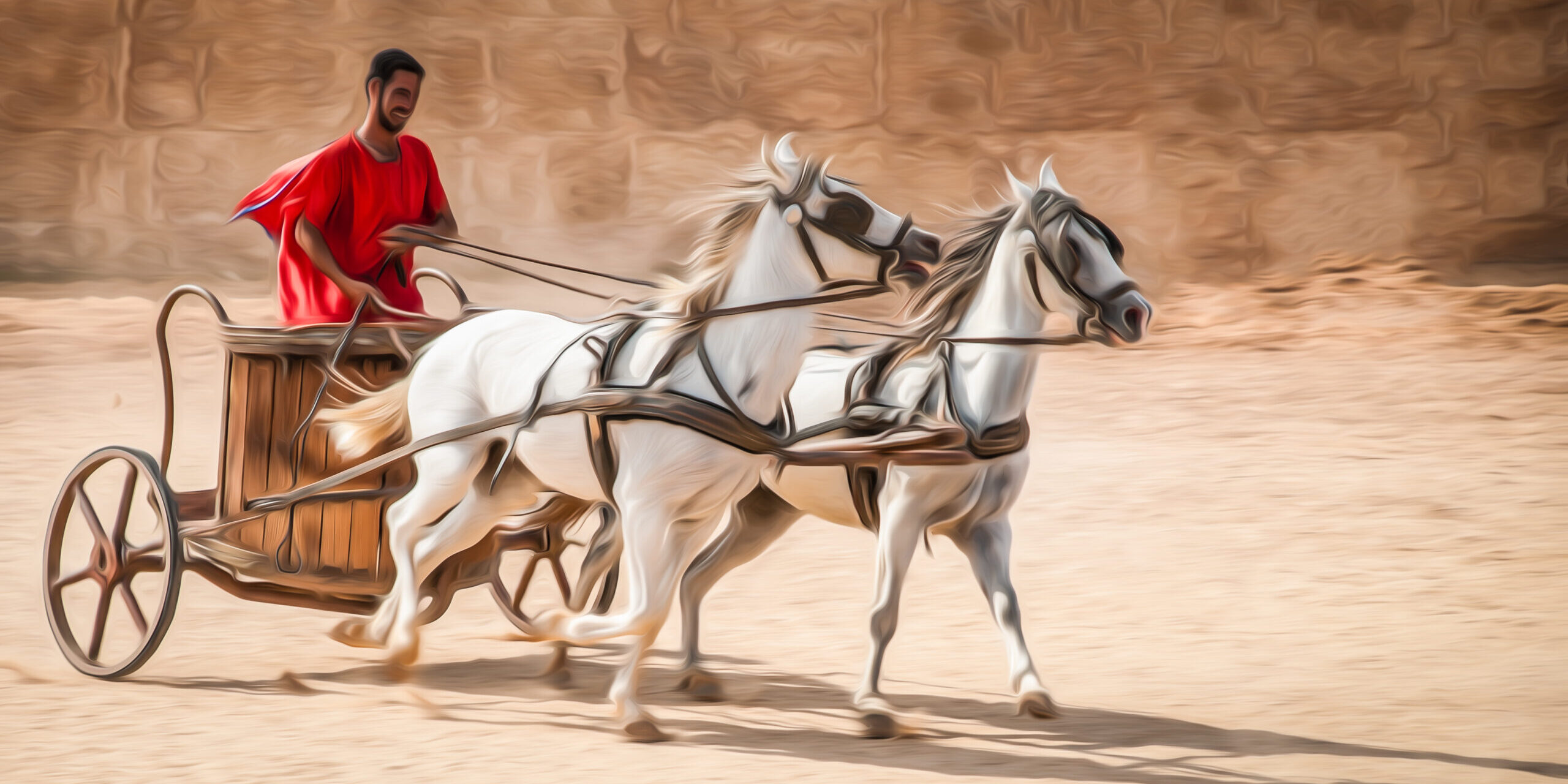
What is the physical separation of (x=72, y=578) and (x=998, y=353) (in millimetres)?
3622

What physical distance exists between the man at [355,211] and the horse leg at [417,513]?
23.3 inches

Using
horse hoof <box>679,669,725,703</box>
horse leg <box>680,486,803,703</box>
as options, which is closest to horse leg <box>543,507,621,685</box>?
horse leg <box>680,486,803,703</box>

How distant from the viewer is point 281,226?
554cm

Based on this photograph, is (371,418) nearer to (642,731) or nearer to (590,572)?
(590,572)

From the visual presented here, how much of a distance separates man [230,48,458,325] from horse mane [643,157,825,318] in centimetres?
116

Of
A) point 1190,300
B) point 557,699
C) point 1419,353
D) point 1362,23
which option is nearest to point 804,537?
point 557,699

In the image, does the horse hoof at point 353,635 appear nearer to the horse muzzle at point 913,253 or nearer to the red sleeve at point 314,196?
the red sleeve at point 314,196

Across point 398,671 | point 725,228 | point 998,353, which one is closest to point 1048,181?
point 998,353

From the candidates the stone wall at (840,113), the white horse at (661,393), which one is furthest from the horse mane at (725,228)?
the stone wall at (840,113)

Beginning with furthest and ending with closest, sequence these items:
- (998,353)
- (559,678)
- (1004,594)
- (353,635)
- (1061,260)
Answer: (559,678)
(353,635)
(1004,594)
(998,353)
(1061,260)

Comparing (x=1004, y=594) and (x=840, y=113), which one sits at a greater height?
(x=840, y=113)

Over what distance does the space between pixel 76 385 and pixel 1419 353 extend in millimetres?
13140

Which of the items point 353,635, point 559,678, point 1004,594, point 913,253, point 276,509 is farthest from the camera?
point 559,678

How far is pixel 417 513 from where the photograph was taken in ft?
17.2
